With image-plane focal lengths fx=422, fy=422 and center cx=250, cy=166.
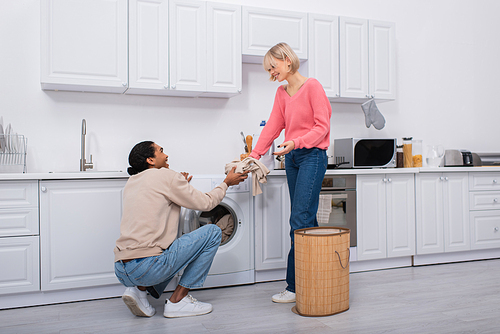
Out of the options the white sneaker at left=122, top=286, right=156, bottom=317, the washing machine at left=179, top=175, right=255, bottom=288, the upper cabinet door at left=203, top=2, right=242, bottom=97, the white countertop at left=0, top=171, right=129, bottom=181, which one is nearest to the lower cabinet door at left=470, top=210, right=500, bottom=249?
the washing machine at left=179, top=175, right=255, bottom=288

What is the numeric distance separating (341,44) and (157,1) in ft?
4.84

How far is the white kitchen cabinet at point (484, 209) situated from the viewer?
11.5 feet

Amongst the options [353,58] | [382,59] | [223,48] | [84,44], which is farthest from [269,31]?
[84,44]

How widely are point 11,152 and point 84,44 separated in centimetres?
83

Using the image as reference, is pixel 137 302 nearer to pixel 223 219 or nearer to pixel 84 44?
pixel 223 219

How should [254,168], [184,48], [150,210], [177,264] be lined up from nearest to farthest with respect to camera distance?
[150,210] → [177,264] → [254,168] → [184,48]

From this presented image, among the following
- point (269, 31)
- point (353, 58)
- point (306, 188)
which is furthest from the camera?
point (353, 58)

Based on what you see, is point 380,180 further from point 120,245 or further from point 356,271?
point 120,245

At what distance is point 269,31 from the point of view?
3.17 m

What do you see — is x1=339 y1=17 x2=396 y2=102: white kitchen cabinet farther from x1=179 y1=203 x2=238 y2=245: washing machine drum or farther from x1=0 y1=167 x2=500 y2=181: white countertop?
x1=179 y1=203 x2=238 y2=245: washing machine drum

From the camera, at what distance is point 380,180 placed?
10.5 ft

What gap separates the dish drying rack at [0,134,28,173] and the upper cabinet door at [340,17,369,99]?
2.37 metres

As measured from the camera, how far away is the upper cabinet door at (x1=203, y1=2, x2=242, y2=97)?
301 centimetres

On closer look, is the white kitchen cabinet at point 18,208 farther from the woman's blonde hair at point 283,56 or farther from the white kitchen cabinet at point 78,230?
the woman's blonde hair at point 283,56
